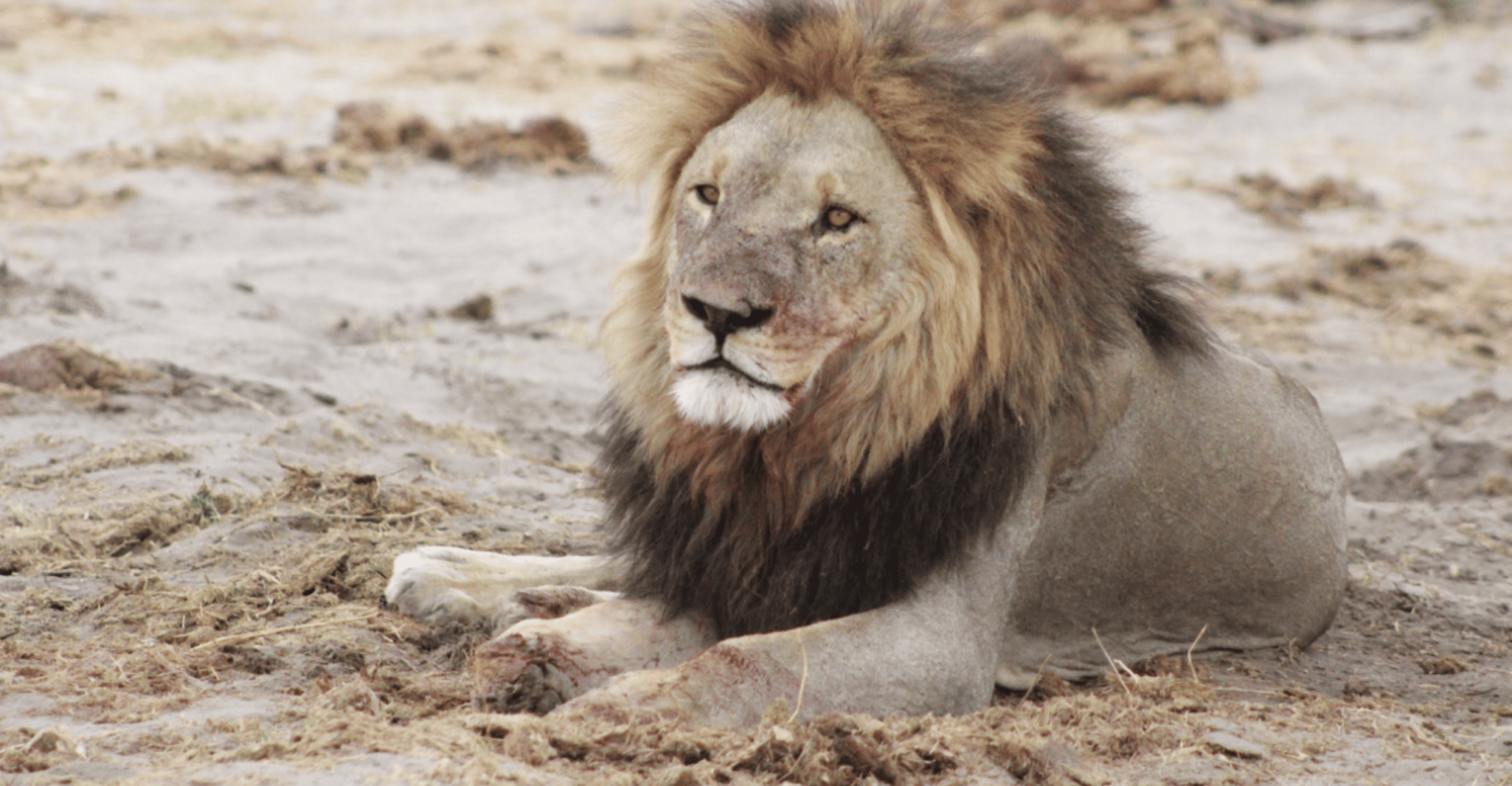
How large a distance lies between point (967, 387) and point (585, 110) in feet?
31.8

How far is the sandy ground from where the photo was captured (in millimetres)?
2988

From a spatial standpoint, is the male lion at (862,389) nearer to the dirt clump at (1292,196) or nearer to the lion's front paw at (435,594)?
the lion's front paw at (435,594)

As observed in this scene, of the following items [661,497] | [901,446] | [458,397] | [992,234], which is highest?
[992,234]

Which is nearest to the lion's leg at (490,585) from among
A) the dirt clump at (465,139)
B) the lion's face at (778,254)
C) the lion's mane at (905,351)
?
the lion's mane at (905,351)

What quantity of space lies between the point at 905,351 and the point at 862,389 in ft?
0.43

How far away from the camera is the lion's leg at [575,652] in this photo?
3.11m

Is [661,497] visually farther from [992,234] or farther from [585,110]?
[585,110]

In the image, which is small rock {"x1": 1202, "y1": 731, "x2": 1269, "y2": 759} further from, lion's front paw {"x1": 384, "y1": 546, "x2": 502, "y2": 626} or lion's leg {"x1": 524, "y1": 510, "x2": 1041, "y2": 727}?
lion's front paw {"x1": 384, "y1": 546, "x2": 502, "y2": 626}

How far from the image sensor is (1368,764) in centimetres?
314

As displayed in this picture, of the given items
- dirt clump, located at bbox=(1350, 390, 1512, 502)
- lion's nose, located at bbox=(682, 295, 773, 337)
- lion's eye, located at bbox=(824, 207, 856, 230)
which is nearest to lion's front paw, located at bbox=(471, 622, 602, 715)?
lion's nose, located at bbox=(682, 295, 773, 337)

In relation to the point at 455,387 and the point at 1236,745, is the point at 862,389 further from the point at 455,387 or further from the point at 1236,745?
the point at 455,387

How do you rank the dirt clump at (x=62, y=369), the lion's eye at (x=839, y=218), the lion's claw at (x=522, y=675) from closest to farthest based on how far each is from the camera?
the lion's claw at (x=522, y=675) < the lion's eye at (x=839, y=218) < the dirt clump at (x=62, y=369)

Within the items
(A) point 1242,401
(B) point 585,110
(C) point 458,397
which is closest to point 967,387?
(A) point 1242,401

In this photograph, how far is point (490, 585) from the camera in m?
4.06
